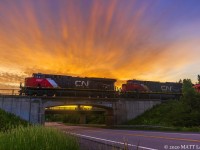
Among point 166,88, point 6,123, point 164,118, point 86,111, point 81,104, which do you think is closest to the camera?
point 6,123

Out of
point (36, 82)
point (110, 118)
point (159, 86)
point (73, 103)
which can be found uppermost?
point (159, 86)

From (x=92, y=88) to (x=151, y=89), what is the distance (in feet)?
49.1

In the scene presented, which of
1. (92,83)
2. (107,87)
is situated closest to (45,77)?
(92,83)

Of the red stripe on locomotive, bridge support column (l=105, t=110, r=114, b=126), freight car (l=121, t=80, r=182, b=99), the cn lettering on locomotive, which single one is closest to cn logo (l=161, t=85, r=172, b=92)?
freight car (l=121, t=80, r=182, b=99)

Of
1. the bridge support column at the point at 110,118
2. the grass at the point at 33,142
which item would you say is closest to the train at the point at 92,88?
the bridge support column at the point at 110,118

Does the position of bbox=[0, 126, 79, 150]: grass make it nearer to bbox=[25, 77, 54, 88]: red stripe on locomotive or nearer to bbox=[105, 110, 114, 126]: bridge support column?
bbox=[25, 77, 54, 88]: red stripe on locomotive

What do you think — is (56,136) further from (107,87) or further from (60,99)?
(107,87)

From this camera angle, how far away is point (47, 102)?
149ft

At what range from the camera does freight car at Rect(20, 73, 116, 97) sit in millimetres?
45406

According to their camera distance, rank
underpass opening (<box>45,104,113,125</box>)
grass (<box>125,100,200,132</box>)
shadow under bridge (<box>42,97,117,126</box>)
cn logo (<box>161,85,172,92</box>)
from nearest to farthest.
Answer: grass (<box>125,100,200,132</box>), shadow under bridge (<box>42,97,117,126</box>), underpass opening (<box>45,104,113,125</box>), cn logo (<box>161,85,172,92</box>)

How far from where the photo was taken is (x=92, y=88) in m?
51.4

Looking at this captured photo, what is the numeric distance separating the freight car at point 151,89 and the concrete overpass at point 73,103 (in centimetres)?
174

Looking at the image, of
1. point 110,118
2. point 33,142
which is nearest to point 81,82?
point 110,118

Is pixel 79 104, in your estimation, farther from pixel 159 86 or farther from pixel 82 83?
pixel 159 86
